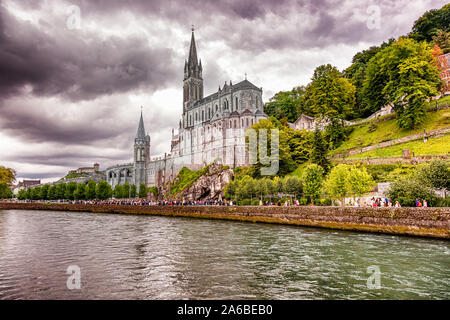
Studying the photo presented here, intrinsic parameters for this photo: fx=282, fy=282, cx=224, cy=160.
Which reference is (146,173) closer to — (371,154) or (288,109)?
(288,109)

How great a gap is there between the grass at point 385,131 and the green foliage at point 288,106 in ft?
67.5

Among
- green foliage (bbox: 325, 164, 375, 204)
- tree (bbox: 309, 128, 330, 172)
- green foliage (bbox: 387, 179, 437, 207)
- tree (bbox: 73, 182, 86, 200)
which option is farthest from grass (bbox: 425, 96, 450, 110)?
tree (bbox: 73, 182, 86, 200)

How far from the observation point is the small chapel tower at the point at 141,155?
10362 cm

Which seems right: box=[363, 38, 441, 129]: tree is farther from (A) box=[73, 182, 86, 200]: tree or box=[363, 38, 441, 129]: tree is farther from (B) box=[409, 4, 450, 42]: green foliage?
(A) box=[73, 182, 86, 200]: tree

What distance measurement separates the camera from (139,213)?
49938 millimetres

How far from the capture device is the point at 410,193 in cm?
2191

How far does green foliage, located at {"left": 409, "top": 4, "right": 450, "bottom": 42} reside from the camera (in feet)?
208

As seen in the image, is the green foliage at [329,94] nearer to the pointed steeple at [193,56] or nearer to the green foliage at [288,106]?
the green foliage at [288,106]

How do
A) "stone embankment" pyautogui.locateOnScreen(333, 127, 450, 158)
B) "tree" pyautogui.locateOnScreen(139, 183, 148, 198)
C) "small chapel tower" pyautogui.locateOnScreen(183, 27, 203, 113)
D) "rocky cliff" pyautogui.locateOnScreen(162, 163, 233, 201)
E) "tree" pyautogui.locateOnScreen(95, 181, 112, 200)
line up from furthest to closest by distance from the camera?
"small chapel tower" pyautogui.locateOnScreen(183, 27, 203, 113) < "tree" pyautogui.locateOnScreen(139, 183, 148, 198) < "tree" pyautogui.locateOnScreen(95, 181, 112, 200) < "rocky cliff" pyautogui.locateOnScreen(162, 163, 233, 201) < "stone embankment" pyautogui.locateOnScreen(333, 127, 450, 158)

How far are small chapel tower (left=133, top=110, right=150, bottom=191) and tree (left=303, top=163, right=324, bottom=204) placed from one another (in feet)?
257

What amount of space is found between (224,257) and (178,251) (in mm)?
3103

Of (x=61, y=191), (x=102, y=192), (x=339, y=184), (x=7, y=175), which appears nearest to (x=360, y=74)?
(x=339, y=184)

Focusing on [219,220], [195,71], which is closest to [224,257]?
Result: [219,220]

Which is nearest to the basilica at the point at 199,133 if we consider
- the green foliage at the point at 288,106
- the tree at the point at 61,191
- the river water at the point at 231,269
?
the green foliage at the point at 288,106
